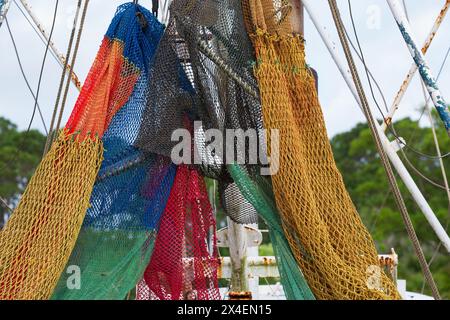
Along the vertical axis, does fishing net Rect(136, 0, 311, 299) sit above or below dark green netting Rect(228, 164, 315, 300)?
above

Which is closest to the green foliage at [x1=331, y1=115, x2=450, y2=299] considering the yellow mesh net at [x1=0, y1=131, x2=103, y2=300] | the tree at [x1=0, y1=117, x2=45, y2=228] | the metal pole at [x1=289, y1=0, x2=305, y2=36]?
the tree at [x1=0, y1=117, x2=45, y2=228]

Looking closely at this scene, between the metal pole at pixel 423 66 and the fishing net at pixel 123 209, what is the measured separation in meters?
1.34

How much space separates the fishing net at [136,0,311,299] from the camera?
4.62 metres

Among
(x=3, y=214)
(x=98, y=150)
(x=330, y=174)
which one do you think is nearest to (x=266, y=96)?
(x=330, y=174)

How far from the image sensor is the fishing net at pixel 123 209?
446 centimetres

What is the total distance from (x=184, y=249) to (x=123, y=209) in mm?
371

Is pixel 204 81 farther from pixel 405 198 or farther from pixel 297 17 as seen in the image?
pixel 405 198

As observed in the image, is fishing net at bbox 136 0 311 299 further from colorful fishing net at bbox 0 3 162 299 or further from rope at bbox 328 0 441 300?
rope at bbox 328 0 441 300

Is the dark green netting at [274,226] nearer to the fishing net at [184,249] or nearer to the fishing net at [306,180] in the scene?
the fishing net at [306,180]

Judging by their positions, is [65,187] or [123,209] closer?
[65,187]

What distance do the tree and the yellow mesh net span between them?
65.0ft

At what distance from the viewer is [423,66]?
5047 millimetres

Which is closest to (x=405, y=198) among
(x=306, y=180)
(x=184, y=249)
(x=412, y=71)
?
(x=412, y=71)
